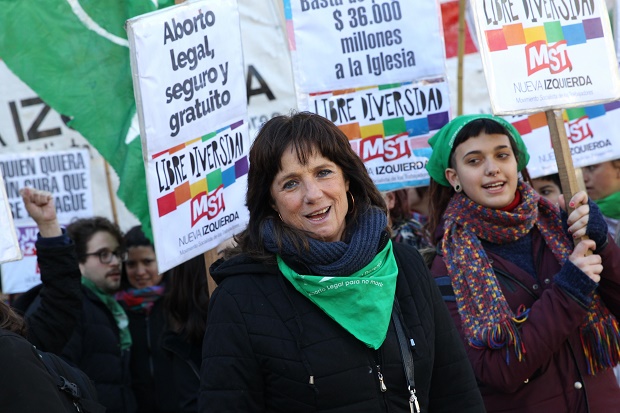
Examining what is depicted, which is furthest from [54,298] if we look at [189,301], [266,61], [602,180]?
[266,61]

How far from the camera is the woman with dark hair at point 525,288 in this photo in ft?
11.4

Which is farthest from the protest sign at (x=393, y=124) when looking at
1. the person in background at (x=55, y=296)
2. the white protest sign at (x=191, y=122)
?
the person in background at (x=55, y=296)

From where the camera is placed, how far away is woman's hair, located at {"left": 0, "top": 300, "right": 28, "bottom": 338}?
2793 millimetres

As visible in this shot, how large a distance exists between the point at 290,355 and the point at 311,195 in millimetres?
510

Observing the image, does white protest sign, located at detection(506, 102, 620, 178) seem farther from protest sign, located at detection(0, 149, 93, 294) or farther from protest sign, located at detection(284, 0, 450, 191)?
protest sign, located at detection(0, 149, 93, 294)

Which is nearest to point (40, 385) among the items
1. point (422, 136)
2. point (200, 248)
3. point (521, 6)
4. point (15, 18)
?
point (200, 248)

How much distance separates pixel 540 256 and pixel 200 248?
4.96 ft

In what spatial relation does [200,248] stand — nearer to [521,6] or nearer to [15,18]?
[521,6]

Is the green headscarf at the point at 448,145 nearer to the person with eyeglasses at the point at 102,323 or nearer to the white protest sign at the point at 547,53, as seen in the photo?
the white protest sign at the point at 547,53

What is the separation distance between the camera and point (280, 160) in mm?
2934

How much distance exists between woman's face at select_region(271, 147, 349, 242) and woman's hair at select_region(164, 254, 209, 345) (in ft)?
→ 6.58

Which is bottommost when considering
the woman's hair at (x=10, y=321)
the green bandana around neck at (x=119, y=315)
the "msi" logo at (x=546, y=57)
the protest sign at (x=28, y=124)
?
the green bandana around neck at (x=119, y=315)

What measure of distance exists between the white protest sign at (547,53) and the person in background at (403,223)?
1111mm

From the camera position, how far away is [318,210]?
2922 mm
